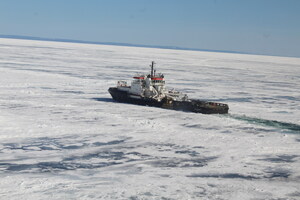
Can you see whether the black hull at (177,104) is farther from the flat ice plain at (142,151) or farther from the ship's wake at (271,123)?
the ship's wake at (271,123)

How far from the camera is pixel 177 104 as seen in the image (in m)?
31.4

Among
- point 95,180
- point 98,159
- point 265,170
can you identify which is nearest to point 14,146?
point 98,159

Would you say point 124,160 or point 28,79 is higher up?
point 28,79

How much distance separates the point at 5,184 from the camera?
43.6ft

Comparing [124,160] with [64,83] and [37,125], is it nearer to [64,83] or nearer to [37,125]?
[37,125]

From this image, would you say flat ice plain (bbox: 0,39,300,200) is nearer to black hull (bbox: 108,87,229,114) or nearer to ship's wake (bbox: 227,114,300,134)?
ship's wake (bbox: 227,114,300,134)

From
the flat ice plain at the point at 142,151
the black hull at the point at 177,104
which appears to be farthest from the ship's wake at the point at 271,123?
the black hull at the point at 177,104

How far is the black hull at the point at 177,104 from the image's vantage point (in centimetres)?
2938

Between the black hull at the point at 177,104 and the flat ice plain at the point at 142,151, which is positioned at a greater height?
the black hull at the point at 177,104

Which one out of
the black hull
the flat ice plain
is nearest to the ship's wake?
the flat ice plain

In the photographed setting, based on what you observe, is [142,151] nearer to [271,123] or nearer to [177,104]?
[271,123]

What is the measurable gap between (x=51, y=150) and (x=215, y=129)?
10.4 meters

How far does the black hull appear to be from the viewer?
2938 centimetres

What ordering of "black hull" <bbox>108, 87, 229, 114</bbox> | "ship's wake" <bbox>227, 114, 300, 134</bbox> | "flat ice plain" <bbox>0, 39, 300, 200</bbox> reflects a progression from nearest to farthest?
"flat ice plain" <bbox>0, 39, 300, 200</bbox>
"ship's wake" <bbox>227, 114, 300, 134</bbox>
"black hull" <bbox>108, 87, 229, 114</bbox>
